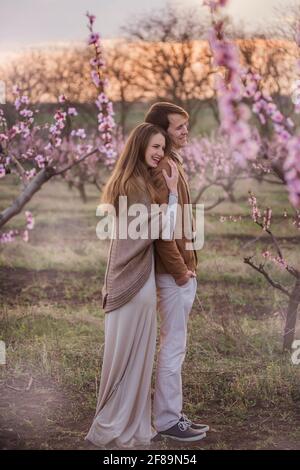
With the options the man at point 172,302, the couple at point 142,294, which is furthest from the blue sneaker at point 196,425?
the couple at point 142,294

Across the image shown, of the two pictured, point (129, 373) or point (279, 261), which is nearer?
point (129, 373)

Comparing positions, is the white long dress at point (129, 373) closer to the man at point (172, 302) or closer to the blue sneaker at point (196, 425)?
the man at point (172, 302)

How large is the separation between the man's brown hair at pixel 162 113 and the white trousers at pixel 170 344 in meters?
0.85

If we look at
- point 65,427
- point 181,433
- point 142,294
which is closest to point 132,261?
point 142,294

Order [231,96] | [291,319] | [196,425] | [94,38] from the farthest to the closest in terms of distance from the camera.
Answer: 1. [291,319]
2. [94,38]
3. [196,425]
4. [231,96]

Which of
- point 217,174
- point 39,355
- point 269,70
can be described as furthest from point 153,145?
point 269,70

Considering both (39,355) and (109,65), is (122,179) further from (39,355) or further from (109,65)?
(109,65)

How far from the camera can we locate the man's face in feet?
12.6

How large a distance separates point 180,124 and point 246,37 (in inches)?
620

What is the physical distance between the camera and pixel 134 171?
147 inches

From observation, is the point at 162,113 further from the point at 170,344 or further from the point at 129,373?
the point at 129,373

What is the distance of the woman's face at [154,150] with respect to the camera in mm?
3725

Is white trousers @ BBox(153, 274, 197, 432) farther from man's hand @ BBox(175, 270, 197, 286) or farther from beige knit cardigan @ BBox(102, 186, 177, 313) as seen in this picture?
beige knit cardigan @ BBox(102, 186, 177, 313)

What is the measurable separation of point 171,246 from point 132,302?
A: 37 centimetres
